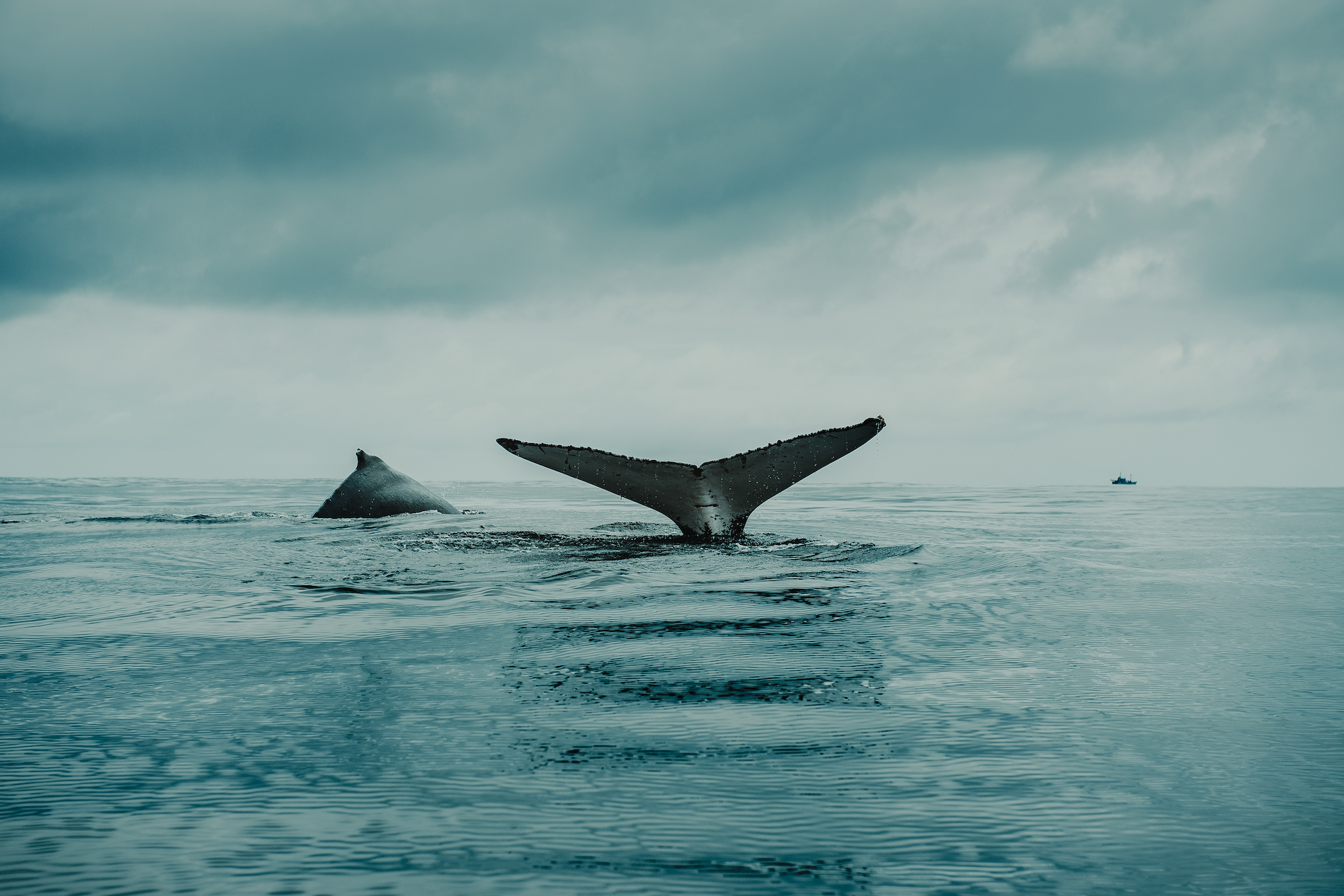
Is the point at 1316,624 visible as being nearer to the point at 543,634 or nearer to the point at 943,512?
the point at 543,634

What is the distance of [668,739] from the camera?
106 inches

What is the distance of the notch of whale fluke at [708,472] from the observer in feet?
28.6

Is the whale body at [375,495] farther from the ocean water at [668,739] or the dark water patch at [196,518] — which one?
the ocean water at [668,739]

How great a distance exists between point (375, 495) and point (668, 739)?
47.0 ft

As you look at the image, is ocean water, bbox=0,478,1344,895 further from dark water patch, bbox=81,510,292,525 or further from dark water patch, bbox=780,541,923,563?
dark water patch, bbox=81,510,292,525

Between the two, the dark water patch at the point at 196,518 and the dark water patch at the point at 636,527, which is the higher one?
the dark water patch at the point at 196,518

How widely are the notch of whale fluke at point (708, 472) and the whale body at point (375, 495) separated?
7.25m

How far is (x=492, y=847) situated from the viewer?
1.87 meters

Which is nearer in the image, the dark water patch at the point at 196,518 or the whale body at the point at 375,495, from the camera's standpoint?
the dark water patch at the point at 196,518

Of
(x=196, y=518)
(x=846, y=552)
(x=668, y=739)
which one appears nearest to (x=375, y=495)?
(x=196, y=518)

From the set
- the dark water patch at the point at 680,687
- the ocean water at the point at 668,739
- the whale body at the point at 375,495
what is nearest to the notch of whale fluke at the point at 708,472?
the ocean water at the point at 668,739

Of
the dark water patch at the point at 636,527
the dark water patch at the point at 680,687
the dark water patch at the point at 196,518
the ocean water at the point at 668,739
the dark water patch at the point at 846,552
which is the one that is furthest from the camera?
the dark water patch at the point at 196,518

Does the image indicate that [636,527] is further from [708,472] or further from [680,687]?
[680,687]

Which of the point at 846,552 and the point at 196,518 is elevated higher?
the point at 196,518
